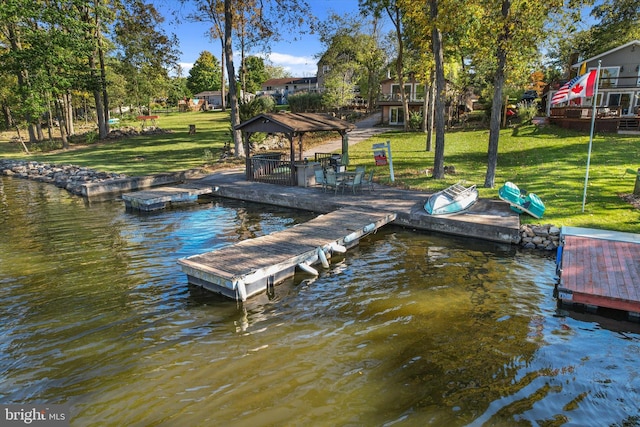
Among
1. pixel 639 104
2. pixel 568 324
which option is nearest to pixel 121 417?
pixel 568 324

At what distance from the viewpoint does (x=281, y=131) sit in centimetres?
1530

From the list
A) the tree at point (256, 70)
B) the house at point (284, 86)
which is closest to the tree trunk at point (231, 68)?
the house at point (284, 86)

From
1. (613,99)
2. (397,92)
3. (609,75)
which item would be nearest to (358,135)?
(397,92)

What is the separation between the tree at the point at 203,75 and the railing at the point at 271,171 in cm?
6969

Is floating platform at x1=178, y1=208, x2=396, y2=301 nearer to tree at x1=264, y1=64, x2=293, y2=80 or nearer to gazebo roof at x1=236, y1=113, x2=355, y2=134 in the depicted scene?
gazebo roof at x1=236, y1=113, x2=355, y2=134

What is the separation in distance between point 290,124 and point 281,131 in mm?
525

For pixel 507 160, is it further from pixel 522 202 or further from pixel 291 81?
pixel 291 81

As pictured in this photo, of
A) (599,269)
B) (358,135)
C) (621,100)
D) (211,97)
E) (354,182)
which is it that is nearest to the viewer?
(599,269)

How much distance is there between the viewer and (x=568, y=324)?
661 centimetres

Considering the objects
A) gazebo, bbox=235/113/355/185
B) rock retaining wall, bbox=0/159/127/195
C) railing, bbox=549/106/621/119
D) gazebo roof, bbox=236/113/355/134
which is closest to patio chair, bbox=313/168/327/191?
gazebo, bbox=235/113/355/185

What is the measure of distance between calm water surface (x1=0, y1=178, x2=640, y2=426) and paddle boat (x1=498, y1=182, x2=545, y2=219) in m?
1.76

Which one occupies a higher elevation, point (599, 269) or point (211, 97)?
point (211, 97)

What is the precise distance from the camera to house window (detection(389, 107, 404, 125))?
35469mm

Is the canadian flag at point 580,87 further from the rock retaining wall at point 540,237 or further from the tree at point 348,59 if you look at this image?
the tree at point 348,59
